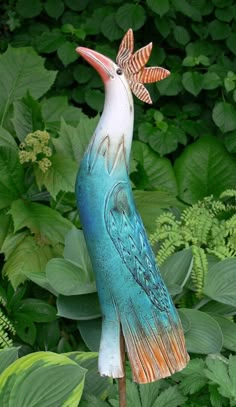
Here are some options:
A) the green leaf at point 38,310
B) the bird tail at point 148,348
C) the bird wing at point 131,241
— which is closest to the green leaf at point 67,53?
the green leaf at point 38,310

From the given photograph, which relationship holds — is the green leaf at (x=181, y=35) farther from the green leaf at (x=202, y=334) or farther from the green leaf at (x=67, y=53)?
the green leaf at (x=202, y=334)

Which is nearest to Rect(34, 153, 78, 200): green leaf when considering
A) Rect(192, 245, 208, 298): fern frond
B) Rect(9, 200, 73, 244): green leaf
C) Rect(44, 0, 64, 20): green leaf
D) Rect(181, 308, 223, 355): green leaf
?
Rect(9, 200, 73, 244): green leaf

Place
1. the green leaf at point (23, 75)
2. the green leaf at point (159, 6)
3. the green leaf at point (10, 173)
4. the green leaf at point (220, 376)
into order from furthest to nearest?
the green leaf at point (159, 6) < the green leaf at point (23, 75) < the green leaf at point (10, 173) < the green leaf at point (220, 376)

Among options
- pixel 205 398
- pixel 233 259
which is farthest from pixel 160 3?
pixel 205 398

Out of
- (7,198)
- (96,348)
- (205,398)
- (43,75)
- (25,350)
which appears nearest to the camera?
(205,398)

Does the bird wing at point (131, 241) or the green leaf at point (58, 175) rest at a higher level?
the bird wing at point (131, 241)

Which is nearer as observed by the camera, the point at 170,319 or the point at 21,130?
the point at 170,319

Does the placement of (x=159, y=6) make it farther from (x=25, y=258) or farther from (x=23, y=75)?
(x=25, y=258)

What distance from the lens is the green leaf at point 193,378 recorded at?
2.18 m

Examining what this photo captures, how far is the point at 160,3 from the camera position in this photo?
3668mm

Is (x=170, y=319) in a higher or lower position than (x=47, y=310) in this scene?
higher

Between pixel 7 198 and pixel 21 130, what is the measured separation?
0.38m

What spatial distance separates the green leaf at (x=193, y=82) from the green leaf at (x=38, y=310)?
1534 millimetres

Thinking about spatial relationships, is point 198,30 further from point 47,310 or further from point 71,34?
point 47,310
